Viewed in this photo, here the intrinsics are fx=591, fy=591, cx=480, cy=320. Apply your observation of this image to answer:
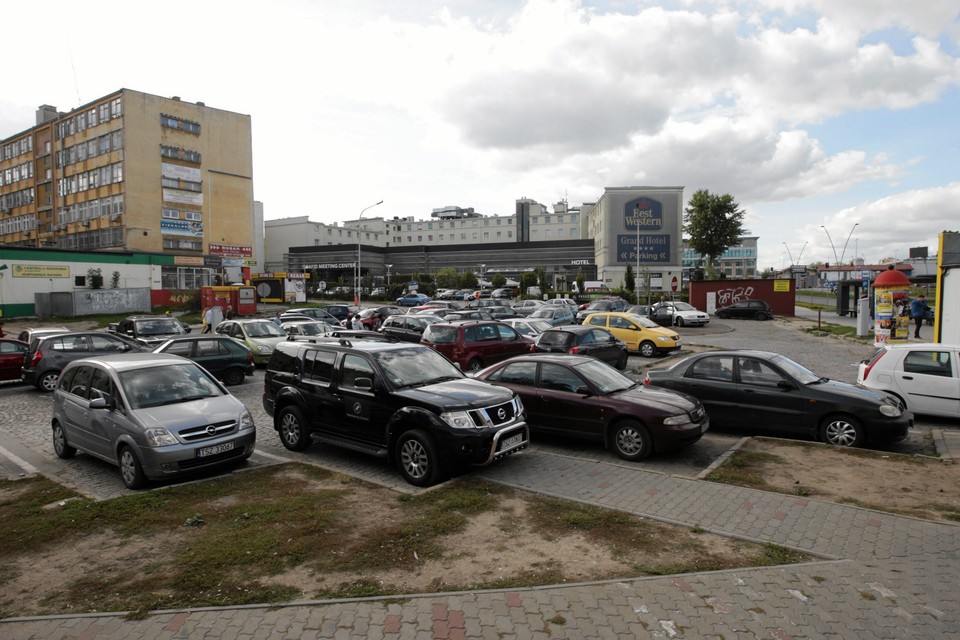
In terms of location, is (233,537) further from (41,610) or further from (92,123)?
(92,123)

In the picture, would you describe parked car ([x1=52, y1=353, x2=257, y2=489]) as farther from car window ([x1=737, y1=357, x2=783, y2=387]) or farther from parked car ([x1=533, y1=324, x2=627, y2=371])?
parked car ([x1=533, y1=324, x2=627, y2=371])

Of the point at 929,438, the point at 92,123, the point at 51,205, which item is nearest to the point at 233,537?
the point at 929,438

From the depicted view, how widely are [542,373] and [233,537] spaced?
5.28 meters

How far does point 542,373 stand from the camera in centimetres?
952

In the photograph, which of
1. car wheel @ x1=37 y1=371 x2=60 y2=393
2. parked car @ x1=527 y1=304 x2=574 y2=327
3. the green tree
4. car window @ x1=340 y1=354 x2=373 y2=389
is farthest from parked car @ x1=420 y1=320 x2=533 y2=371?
the green tree

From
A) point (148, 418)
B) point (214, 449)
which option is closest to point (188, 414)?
point (148, 418)

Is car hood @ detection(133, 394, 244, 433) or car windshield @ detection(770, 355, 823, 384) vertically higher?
car windshield @ detection(770, 355, 823, 384)

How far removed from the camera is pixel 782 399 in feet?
30.6

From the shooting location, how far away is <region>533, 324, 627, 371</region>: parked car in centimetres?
1666

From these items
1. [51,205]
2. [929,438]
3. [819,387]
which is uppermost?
[51,205]

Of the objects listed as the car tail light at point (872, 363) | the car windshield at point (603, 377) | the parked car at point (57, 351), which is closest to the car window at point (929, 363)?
the car tail light at point (872, 363)

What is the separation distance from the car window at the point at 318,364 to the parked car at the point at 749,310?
121 ft

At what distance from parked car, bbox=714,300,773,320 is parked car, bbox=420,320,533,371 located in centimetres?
2794

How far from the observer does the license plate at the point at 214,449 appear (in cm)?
752
